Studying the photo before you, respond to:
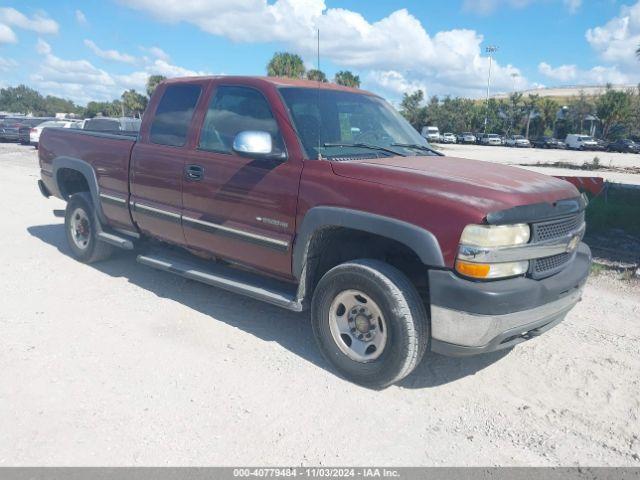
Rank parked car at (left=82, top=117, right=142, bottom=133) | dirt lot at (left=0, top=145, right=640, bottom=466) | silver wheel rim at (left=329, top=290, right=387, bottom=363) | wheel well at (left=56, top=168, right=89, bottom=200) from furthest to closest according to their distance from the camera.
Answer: parked car at (left=82, top=117, right=142, bottom=133), wheel well at (left=56, top=168, right=89, bottom=200), silver wheel rim at (left=329, top=290, right=387, bottom=363), dirt lot at (left=0, top=145, right=640, bottom=466)

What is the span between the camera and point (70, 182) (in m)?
6.66

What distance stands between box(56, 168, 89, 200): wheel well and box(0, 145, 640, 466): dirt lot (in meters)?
1.71

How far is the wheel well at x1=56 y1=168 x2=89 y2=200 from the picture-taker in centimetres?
651

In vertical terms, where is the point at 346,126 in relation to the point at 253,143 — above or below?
above

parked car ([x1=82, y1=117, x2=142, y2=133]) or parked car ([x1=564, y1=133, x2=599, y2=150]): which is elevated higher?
parked car ([x1=82, y1=117, x2=142, y2=133])

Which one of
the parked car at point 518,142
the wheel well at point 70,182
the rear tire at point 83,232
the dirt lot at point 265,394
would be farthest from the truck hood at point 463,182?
the parked car at point 518,142

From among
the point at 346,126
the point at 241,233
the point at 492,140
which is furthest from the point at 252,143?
the point at 492,140

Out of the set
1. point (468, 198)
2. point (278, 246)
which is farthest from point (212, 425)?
point (468, 198)

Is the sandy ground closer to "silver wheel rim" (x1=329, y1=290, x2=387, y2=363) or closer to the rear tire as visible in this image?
the rear tire

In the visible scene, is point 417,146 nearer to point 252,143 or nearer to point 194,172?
point 252,143

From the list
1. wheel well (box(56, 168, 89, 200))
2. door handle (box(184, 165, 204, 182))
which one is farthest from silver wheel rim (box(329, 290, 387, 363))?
wheel well (box(56, 168, 89, 200))

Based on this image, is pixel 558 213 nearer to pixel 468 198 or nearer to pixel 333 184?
pixel 468 198

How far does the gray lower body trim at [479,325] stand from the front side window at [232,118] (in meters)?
1.84

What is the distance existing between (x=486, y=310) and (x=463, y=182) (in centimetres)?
81
